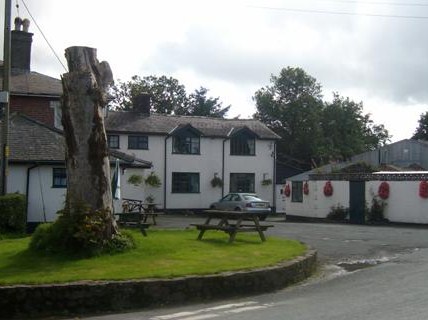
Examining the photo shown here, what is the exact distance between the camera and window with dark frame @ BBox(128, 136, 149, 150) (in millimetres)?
43000

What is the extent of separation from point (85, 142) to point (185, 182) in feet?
104

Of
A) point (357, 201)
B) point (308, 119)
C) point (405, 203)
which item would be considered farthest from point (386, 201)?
point (308, 119)

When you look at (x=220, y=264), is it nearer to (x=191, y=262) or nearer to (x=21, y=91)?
(x=191, y=262)

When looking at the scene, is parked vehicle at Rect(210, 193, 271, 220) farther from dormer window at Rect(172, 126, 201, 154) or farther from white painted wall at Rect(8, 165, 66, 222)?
white painted wall at Rect(8, 165, 66, 222)

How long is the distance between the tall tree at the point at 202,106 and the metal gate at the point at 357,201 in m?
42.3

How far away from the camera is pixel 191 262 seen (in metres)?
11.9

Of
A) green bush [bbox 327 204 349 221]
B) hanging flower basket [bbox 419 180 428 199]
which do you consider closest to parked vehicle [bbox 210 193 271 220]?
green bush [bbox 327 204 349 221]

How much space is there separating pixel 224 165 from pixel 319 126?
92.4 ft

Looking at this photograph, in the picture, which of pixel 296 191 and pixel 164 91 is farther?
pixel 164 91

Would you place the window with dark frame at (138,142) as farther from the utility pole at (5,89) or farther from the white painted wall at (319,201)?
the utility pole at (5,89)

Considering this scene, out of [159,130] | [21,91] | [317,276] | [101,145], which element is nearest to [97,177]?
[101,145]

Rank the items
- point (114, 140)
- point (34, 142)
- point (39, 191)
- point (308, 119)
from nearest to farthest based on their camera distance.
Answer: point (39, 191) → point (34, 142) → point (114, 140) → point (308, 119)

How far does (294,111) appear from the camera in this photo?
71.4 meters

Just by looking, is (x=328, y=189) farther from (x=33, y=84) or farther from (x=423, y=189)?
(x=33, y=84)
